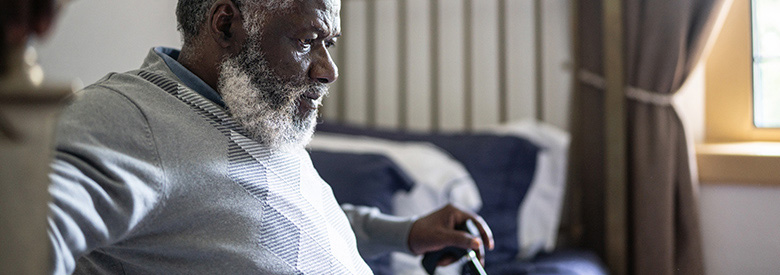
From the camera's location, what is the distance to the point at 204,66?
37.7 inches

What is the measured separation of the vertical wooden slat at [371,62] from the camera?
2.44 m

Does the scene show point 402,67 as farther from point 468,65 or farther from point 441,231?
point 441,231

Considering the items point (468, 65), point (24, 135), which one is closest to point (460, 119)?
point (468, 65)

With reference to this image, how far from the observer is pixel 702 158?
1.87 meters

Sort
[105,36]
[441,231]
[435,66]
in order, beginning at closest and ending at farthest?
[441,231] → [105,36] → [435,66]

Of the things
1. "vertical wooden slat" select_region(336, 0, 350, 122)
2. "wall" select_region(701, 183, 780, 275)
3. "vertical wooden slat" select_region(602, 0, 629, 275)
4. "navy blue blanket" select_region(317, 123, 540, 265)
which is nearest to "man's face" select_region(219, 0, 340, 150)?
"navy blue blanket" select_region(317, 123, 540, 265)

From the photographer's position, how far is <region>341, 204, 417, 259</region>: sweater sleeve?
119 centimetres

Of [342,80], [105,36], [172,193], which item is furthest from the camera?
[342,80]

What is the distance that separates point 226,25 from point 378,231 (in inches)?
19.6

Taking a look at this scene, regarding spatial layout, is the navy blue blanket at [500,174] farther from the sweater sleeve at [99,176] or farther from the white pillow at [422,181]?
the sweater sleeve at [99,176]

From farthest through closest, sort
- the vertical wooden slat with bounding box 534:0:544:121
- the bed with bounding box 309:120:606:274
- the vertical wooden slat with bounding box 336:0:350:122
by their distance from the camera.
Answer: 1. the vertical wooden slat with bounding box 336:0:350:122
2. the vertical wooden slat with bounding box 534:0:544:121
3. the bed with bounding box 309:120:606:274

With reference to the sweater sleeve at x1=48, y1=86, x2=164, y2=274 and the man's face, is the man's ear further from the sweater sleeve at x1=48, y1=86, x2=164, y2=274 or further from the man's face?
the sweater sleeve at x1=48, y1=86, x2=164, y2=274

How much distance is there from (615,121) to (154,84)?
4.98 feet

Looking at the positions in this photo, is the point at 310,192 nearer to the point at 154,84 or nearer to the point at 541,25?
the point at 154,84
